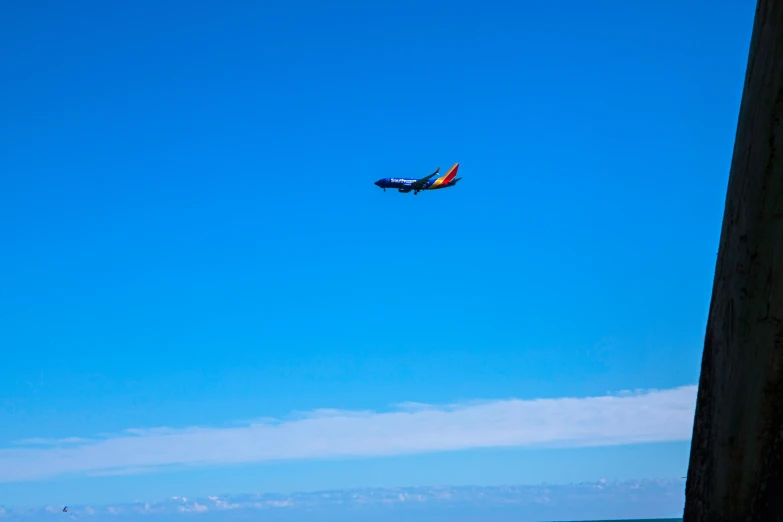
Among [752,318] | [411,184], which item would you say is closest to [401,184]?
[411,184]

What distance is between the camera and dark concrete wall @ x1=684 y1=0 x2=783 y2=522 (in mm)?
2746

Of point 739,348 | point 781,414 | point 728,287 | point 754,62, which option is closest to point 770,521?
point 781,414

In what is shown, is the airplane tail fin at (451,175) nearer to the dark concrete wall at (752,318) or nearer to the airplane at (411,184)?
the airplane at (411,184)

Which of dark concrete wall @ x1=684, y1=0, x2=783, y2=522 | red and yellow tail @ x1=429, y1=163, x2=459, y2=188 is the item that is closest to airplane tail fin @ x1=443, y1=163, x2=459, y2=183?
red and yellow tail @ x1=429, y1=163, x2=459, y2=188

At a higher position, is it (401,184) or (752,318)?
(401,184)

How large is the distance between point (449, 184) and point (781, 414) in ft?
244

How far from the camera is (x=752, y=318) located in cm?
279

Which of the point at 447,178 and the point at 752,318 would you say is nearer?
the point at 752,318

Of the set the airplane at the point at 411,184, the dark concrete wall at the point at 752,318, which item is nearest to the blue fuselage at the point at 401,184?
the airplane at the point at 411,184

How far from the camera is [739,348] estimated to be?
112 inches

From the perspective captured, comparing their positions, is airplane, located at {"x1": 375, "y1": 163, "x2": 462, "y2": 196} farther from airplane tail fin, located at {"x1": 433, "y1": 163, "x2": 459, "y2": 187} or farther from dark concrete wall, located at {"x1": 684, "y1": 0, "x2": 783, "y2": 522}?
dark concrete wall, located at {"x1": 684, "y1": 0, "x2": 783, "y2": 522}

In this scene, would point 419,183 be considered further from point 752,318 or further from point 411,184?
point 752,318

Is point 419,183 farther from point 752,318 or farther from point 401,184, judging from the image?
point 752,318

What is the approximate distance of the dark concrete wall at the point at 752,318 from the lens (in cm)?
275
